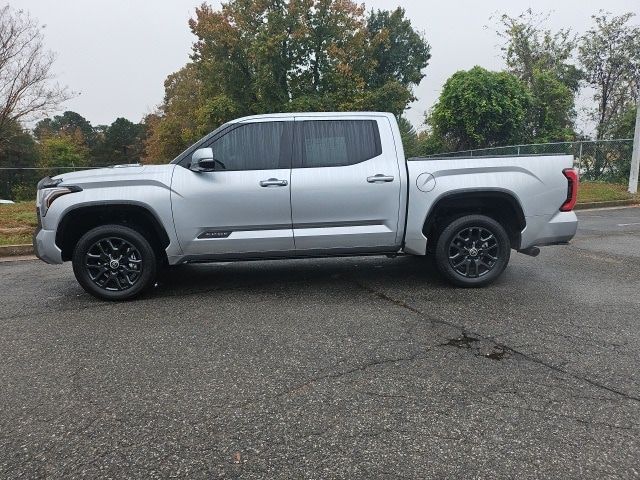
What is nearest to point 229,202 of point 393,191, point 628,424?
point 393,191

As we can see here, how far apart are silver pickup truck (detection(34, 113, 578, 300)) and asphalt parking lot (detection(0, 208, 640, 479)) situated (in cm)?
46

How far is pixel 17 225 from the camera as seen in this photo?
10.6 m

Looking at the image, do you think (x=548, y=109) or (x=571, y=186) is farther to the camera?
(x=548, y=109)

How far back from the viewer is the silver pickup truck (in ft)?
16.6

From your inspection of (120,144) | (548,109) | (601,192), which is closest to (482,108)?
(548,109)

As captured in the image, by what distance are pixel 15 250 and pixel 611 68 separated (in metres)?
26.7

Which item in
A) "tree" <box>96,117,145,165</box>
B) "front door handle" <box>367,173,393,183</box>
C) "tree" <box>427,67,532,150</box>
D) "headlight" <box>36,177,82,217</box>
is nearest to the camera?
"headlight" <box>36,177,82,217</box>

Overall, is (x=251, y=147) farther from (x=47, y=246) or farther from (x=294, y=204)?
(x=47, y=246)

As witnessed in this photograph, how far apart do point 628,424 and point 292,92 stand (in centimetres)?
3239

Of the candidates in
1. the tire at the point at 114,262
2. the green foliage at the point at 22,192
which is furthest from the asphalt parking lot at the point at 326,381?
the green foliage at the point at 22,192

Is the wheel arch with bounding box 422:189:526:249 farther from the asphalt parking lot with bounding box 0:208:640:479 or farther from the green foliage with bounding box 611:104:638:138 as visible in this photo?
the green foliage with bounding box 611:104:638:138

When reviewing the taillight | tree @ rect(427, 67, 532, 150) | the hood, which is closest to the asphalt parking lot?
the taillight

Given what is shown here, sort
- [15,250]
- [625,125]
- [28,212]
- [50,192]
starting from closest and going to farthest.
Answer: [50,192] → [15,250] → [28,212] → [625,125]

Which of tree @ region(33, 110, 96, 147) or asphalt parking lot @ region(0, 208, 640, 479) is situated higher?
tree @ region(33, 110, 96, 147)
